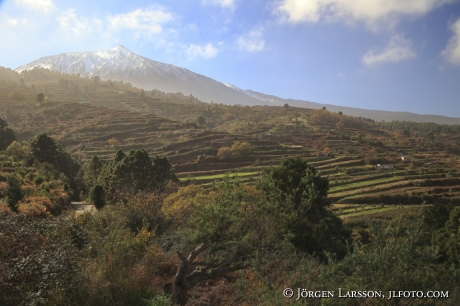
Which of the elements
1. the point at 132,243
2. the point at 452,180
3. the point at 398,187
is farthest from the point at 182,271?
the point at 452,180

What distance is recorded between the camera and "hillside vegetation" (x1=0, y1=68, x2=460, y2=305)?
17.7 feet

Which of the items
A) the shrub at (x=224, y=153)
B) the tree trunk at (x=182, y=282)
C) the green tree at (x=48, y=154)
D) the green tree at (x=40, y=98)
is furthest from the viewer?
the green tree at (x=40, y=98)

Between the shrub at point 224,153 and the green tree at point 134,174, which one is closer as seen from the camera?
the green tree at point 134,174

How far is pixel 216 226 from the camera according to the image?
8.02 meters

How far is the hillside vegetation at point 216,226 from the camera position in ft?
17.7

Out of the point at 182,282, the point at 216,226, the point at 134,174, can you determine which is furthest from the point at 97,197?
the point at 182,282

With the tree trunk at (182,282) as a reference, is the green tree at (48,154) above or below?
below

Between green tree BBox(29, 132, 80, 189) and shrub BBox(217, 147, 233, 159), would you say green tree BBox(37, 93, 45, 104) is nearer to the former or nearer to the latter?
shrub BBox(217, 147, 233, 159)

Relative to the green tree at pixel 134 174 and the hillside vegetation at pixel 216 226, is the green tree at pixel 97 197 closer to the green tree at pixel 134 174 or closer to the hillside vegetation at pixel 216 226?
the hillside vegetation at pixel 216 226

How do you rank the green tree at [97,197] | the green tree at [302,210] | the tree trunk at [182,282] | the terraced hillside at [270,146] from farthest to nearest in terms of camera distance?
the terraced hillside at [270,146] → the green tree at [97,197] → the green tree at [302,210] → the tree trunk at [182,282]

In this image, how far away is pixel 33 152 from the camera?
3078cm

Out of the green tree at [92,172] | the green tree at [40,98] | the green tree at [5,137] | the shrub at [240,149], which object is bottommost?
the green tree at [92,172]

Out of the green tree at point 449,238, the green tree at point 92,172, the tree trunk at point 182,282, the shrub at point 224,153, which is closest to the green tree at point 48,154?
the green tree at point 92,172

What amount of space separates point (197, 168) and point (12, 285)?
4947cm
